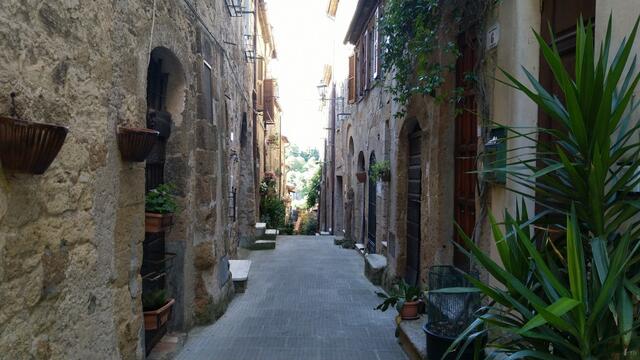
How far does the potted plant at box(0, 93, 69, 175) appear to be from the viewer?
5.49ft

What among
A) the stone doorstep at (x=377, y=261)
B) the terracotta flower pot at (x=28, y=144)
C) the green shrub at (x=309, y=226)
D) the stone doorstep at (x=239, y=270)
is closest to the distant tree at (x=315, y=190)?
the green shrub at (x=309, y=226)

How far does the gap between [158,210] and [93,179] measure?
4.41 feet

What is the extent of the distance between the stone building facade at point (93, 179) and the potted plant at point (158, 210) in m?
0.31

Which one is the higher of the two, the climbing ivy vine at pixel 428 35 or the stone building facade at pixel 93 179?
the climbing ivy vine at pixel 428 35

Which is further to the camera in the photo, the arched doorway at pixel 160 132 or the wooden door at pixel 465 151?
the wooden door at pixel 465 151

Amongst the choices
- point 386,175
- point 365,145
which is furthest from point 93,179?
point 365,145

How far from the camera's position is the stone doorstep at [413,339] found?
13.0 ft

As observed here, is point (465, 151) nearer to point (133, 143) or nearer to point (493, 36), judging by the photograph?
point (493, 36)

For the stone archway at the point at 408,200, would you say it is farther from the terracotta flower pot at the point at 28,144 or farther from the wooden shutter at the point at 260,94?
the wooden shutter at the point at 260,94

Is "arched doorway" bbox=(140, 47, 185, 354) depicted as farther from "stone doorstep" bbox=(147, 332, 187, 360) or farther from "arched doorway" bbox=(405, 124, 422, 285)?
"arched doorway" bbox=(405, 124, 422, 285)

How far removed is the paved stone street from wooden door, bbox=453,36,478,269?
4.03ft

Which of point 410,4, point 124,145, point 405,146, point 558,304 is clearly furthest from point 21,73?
point 405,146

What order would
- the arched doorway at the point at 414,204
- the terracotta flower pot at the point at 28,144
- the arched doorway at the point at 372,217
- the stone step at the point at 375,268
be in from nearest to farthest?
the terracotta flower pot at the point at 28,144
the arched doorway at the point at 414,204
the stone step at the point at 375,268
the arched doorway at the point at 372,217

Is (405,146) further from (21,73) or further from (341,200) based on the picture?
(341,200)
